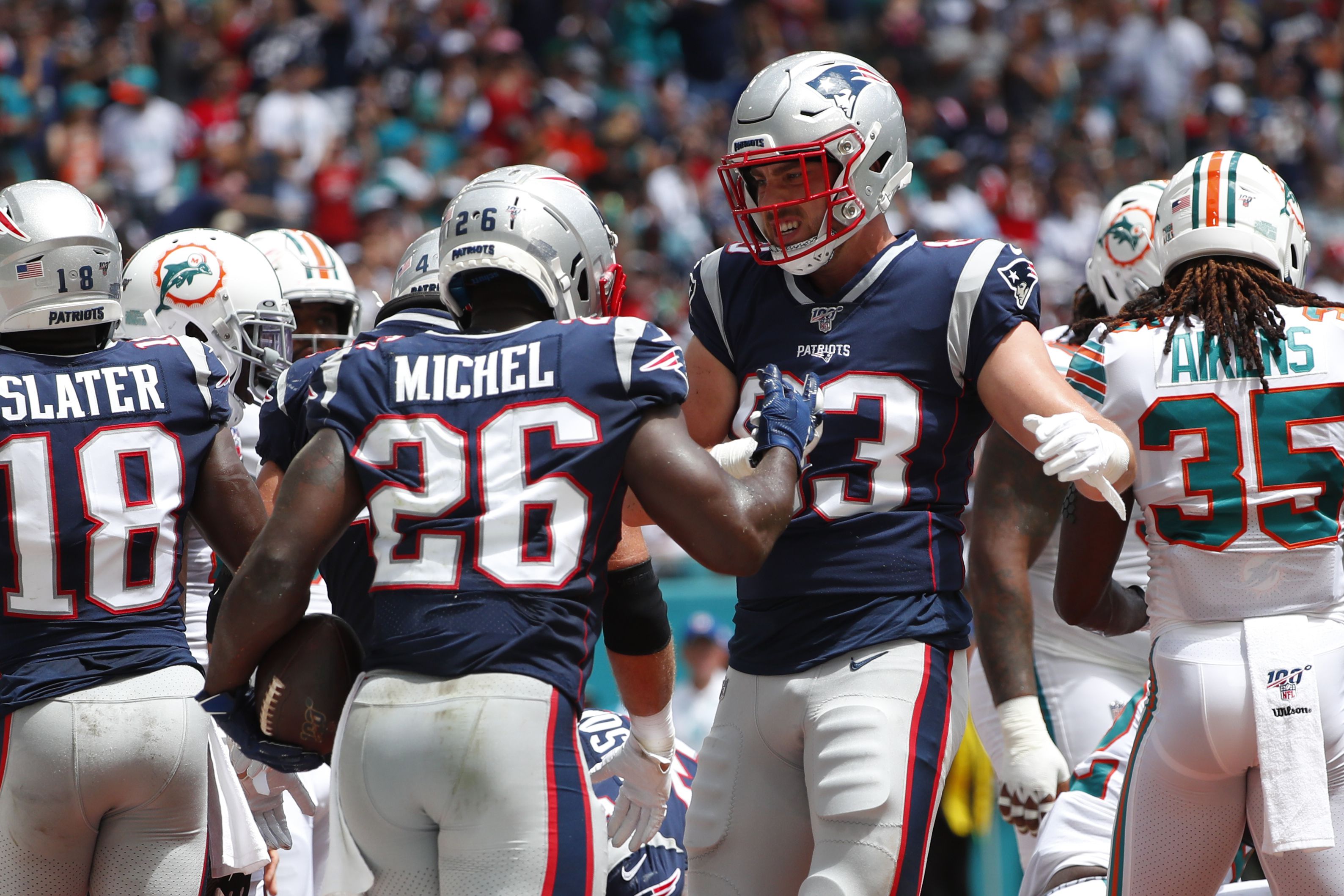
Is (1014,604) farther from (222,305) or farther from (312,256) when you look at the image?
(312,256)

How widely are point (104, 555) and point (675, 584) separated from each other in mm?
5233

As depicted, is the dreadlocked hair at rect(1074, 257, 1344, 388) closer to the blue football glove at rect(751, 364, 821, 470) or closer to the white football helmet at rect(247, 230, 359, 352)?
the blue football glove at rect(751, 364, 821, 470)

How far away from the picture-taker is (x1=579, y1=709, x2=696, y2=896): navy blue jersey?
4.34 metres

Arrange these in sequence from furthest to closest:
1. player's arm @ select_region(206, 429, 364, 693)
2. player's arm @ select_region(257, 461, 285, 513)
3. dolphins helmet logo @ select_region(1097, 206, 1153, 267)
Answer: dolphins helmet logo @ select_region(1097, 206, 1153, 267) < player's arm @ select_region(257, 461, 285, 513) < player's arm @ select_region(206, 429, 364, 693)

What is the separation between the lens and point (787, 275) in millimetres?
3609

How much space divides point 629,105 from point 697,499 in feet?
37.8

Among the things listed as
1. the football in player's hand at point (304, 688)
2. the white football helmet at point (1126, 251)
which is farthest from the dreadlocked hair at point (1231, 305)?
the football in player's hand at point (304, 688)

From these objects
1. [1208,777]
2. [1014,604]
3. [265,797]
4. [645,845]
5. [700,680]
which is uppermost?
[1014,604]

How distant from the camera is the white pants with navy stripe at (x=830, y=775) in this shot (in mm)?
3170

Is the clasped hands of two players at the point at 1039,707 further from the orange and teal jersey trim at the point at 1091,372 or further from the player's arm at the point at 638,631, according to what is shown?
the player's arm at the point at 638,631

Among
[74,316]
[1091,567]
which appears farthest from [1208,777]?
[74,316]

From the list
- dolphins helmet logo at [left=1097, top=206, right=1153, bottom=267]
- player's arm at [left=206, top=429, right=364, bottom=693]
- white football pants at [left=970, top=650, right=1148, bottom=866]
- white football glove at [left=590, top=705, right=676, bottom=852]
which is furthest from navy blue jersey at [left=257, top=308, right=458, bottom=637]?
dolphins helmet logo at [left=1097, top=206, right=1153, bottom=267]

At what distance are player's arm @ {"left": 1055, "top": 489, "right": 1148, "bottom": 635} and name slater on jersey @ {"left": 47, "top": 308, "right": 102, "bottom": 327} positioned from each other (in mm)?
2351

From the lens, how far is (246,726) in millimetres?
2951
